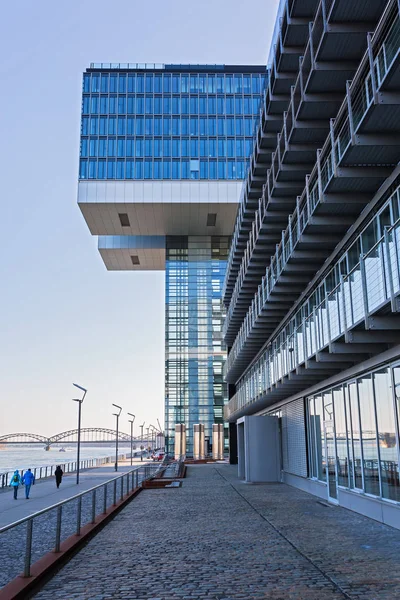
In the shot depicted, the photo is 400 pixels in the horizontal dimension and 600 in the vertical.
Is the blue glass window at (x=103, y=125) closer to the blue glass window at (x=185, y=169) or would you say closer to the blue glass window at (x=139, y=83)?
the blue glass window at (x=139, y=83)

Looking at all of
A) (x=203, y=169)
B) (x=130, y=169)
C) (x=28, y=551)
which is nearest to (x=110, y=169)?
(x=130, y=169)

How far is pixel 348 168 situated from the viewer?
1133 centimetres

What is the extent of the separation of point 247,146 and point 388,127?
1907 inches

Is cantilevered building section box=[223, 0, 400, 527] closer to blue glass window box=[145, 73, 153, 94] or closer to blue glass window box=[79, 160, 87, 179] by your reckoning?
blue glass window box=[79, 160, 87, 179]

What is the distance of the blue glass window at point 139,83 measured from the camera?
57750mm

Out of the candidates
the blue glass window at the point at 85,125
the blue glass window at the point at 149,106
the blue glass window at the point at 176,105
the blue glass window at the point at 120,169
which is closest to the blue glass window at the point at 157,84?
the blue glass window at the point at 149,106

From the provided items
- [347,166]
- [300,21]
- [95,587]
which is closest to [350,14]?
[347,166]

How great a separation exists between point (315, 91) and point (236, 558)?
1006 cm

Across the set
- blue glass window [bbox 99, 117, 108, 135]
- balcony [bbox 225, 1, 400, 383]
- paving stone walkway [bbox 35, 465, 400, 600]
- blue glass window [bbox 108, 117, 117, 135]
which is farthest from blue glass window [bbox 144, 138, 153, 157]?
paving stone walkway [bbox 35, 465, 400, 600]

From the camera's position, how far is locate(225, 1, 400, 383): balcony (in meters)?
9.27

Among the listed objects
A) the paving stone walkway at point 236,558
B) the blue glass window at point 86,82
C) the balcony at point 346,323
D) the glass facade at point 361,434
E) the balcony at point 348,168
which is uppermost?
A: the blue glass window at point 86,82

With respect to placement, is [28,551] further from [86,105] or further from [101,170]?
[86,105]

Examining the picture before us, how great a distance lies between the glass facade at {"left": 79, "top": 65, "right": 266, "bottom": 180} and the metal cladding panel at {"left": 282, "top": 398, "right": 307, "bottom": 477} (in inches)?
1369

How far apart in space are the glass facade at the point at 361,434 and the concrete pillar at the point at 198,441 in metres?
34.7
